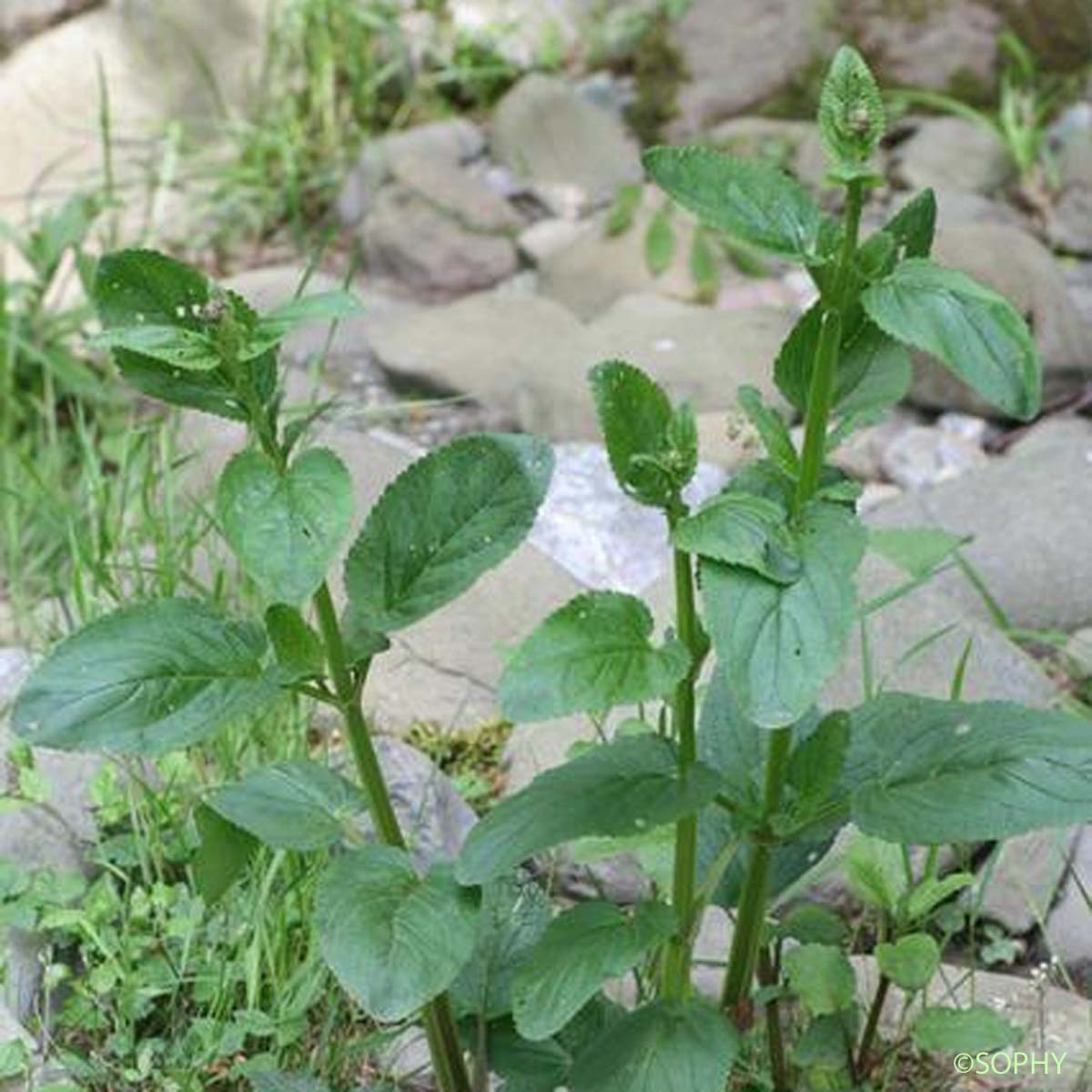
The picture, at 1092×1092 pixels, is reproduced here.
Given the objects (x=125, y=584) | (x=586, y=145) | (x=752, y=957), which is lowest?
(x=586, y=145)

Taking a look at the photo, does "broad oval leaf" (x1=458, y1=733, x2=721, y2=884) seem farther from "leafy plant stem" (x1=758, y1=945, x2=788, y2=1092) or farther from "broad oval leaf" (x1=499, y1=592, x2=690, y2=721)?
"leafy plant stem" (x1=758, y1=945, x2=788, y2=1092)

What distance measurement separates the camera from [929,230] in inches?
61.1

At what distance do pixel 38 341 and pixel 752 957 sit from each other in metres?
2.45

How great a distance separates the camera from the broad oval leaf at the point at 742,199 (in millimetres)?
1467

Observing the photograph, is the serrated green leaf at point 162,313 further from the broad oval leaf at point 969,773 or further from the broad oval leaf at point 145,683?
the broad oval leaf at point 969,773

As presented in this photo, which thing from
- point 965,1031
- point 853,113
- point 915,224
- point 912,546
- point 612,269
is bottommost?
point 612,269

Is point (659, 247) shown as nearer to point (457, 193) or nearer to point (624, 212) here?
point (624, 212)

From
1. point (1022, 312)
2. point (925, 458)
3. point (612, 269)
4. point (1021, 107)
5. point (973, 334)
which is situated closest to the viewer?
point (973, 334)

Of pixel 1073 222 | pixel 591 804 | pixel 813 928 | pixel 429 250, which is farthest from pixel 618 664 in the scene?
pixel 1073 222

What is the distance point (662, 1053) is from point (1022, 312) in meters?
2.41

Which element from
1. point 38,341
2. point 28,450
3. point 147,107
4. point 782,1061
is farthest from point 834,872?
point 147,107

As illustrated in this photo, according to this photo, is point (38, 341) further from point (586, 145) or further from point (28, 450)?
point (586, 145)

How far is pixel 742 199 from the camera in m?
1.48

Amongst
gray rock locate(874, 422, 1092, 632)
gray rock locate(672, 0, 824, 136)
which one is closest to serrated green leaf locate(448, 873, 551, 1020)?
gray rock locate(874, 422, 1092, 632)
